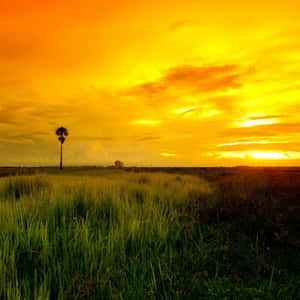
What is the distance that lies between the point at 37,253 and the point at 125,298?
164 cm

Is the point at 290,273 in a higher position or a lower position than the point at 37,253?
lower

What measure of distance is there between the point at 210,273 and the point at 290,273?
111 centimetres

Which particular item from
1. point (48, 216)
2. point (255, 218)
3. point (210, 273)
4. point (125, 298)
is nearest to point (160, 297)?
point (125, 298)

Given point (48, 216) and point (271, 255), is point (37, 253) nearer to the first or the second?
point (48, 216)

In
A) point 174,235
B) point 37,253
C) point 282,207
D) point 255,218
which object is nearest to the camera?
point 37,253

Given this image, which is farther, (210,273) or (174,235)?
(174,235)

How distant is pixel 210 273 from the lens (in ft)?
10.5

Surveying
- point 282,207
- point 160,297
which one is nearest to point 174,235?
point 160,297

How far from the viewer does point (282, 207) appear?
639cm

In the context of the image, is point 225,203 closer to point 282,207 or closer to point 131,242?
point 282,207

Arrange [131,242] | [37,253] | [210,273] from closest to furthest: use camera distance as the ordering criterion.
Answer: [210,273], [37,253], [131,242]

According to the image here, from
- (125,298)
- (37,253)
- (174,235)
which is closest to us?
(125,298)

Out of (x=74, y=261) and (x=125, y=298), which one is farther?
(x=74, y=261)

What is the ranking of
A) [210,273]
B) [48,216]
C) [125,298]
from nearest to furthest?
[125,298]
[210,273]
[48,216]
